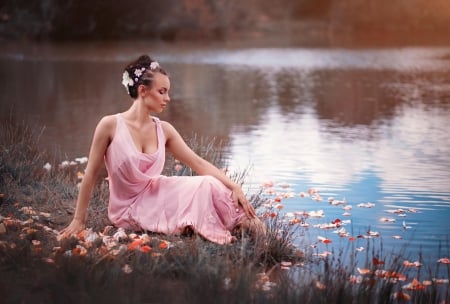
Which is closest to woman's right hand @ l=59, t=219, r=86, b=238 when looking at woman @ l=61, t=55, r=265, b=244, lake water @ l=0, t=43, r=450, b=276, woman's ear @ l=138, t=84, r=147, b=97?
woman @ l=61, t=55, r=265, b=244

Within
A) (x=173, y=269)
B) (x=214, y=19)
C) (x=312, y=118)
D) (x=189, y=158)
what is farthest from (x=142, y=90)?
(x=214, y=19)

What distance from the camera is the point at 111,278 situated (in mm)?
3576

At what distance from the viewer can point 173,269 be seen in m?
3.97

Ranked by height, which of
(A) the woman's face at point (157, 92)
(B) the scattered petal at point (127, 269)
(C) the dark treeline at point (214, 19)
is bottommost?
(B) the scattered petal at point (127, 269)

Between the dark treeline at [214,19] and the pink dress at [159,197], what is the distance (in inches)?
1058

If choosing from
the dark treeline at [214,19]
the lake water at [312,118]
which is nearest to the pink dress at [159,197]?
the lake water at [312,118]

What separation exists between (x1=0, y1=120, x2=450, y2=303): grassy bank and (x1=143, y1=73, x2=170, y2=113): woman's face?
0.64 m

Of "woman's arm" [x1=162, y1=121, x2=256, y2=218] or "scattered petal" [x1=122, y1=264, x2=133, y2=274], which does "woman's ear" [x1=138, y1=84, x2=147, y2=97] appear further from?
"scattered petal" [x1=122, y1=264, x2=133, y2=274]

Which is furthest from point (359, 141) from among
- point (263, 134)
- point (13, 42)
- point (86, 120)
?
point (13, 42)

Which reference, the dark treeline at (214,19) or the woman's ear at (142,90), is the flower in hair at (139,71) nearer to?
the woman's ear at (142,90)

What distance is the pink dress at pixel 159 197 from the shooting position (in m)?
4.51

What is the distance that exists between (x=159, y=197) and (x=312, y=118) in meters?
6.64

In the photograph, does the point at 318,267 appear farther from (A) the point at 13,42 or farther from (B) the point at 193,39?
(B) the point at 193,39

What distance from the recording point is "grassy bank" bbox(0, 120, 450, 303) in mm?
3410
